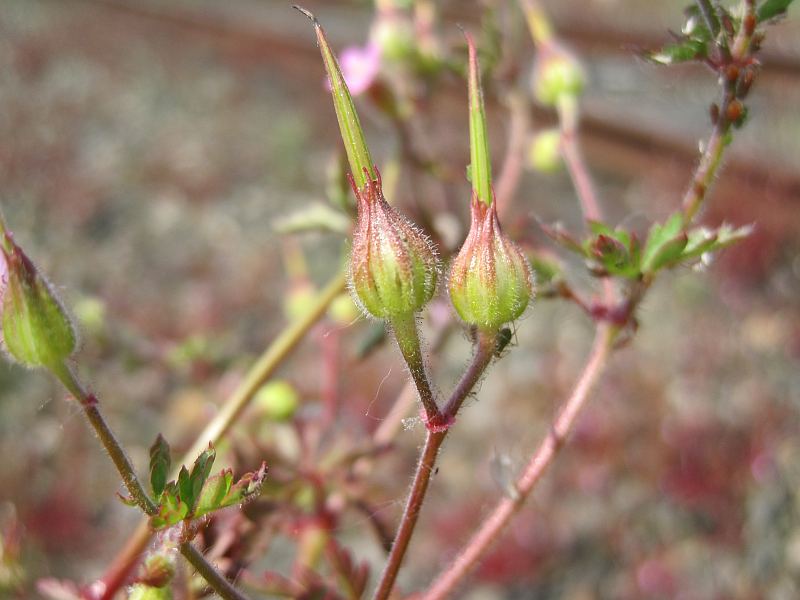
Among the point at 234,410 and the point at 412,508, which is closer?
the point at 412,508

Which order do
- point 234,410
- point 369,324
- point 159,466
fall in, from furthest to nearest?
1. point 369,324
2. point 234,410
3. point 159,466

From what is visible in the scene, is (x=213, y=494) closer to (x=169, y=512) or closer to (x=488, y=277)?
(x=169, y=512)

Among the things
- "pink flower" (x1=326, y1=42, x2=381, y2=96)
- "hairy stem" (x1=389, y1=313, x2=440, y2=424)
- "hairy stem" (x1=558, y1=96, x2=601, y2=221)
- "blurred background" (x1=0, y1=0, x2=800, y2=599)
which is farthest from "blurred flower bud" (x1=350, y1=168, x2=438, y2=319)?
"blurred background" (x1=0, y1=0, x2=800, y2=599)

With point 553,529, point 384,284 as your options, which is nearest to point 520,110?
point 384,284

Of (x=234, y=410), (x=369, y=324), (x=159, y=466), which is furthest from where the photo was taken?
(x=369, y=324)

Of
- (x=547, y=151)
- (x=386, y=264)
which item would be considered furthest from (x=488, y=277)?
(x=547, y=151)

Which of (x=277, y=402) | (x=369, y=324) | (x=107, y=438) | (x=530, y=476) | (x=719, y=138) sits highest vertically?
(x=719, y=138)
